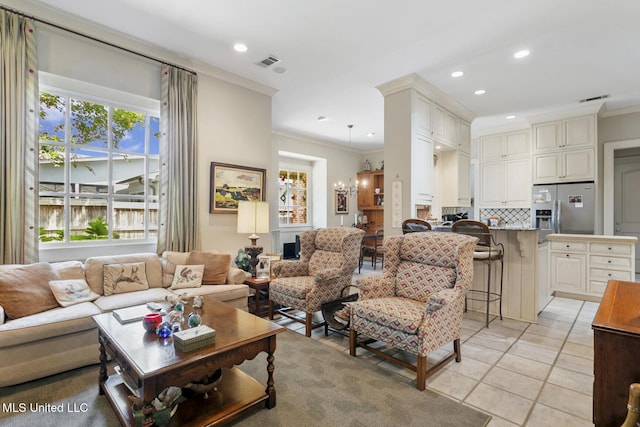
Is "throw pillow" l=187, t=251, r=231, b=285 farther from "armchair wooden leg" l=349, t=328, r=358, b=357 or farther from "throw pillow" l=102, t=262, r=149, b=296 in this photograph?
"armchair wooden leg" l=349, t=328, r=358, b=357

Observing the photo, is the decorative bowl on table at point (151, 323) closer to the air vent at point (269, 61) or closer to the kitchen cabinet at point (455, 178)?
the air vent at point (269, 61)

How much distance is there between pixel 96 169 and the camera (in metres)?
3.47

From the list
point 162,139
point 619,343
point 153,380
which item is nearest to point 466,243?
point 619,343

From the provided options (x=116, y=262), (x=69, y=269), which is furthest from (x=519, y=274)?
(x=69, y=269)

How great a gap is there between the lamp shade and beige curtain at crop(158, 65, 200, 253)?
1.84ft

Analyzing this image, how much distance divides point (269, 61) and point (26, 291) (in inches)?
133

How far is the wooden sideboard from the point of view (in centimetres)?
110

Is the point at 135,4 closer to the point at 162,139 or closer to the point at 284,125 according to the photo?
the point at 162,139

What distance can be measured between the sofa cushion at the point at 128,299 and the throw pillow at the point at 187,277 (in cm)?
16

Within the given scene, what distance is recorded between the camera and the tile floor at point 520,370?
77.6 inches

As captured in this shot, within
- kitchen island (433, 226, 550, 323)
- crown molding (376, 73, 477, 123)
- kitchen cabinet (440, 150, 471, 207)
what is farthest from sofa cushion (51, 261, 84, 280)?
kitchen cabinet (440, 150, 471, 207)

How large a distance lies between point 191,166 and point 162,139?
435mm

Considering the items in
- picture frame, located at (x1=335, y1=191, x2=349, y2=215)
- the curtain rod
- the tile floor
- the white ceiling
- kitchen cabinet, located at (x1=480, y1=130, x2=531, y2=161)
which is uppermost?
the white ceiling

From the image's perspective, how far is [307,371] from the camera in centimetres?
243
